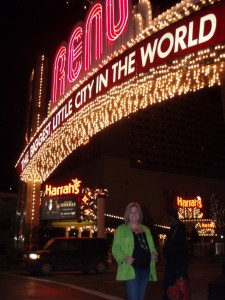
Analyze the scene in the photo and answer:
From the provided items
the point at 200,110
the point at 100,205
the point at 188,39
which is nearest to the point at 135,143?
the point at 200,110

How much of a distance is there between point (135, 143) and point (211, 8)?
88.7 meters

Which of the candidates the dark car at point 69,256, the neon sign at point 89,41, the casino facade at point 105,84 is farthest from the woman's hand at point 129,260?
the dark car at point 69,256

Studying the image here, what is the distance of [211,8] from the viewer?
362 inches

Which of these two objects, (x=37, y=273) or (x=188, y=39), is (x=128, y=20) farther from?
(x=37, y=273)

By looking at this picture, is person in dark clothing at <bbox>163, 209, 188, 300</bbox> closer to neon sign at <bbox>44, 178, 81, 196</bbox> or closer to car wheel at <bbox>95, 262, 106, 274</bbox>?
car wheel at <bbox>95, 262, 106, 274</bbox>

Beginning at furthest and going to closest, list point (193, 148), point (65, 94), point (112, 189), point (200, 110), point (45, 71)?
point (200, 110)
point (193, 148)
point (112, 189)
point (45, 71)
point (65, 94)

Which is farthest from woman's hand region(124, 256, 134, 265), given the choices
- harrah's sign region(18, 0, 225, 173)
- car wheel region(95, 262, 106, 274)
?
car wheel region(95, 262, 106, 274)

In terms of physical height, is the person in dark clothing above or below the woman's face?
below

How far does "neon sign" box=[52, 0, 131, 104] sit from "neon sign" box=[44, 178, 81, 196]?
54.3 feet

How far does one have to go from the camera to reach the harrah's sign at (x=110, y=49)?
371 inches

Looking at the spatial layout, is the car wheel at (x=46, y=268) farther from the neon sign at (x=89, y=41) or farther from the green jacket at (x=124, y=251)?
the green jacket at (x=124, y=251)

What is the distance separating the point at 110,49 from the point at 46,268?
1005 cm

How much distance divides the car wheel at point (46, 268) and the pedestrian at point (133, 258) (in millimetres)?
13993

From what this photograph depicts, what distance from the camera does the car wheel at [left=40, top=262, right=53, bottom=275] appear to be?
60.6 feet
